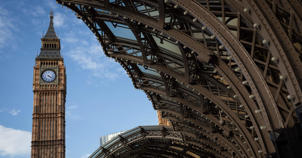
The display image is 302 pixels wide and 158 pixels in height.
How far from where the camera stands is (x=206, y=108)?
21.1 meters

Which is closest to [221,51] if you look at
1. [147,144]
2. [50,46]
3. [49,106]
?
[147,144]

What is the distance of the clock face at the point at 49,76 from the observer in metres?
99.2

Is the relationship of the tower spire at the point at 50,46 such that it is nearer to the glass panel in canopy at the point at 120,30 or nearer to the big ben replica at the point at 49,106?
the big ben replica at the point at 49,106

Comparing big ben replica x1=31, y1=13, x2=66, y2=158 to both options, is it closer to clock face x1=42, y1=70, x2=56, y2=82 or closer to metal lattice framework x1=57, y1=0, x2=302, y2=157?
clock face x1=42, y1=70, x2=56, y2=82

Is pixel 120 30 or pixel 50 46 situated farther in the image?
pixel 50 46

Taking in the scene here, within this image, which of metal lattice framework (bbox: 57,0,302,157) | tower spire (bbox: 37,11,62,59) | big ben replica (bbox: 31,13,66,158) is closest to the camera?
metal lattice framework (bbox: 57,0,302,157)

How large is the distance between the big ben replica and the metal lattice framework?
2860 inches

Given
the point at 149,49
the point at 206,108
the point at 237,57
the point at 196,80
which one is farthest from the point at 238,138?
the point at 237,57

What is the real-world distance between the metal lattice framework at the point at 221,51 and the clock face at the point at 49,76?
Result: 7777 centimetres

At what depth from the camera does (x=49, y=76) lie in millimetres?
99688

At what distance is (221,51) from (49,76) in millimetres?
90898

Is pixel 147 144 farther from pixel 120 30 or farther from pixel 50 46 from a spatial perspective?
pixel 50 46

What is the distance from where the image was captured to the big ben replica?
92688 mm

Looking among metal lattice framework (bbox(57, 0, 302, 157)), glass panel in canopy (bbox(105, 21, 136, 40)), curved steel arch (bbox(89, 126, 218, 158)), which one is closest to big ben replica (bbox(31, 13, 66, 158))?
curved steel arch (bbox(89, 126, 218, 158))
